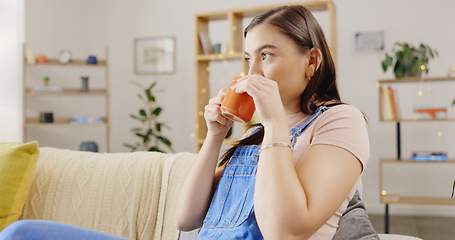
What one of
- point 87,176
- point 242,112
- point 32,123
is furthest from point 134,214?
point 32,123

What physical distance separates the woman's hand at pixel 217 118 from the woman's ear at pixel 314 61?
21 cm

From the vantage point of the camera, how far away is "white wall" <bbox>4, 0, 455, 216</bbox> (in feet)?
16.2

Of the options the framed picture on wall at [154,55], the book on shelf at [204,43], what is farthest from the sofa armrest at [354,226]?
the framed picture on wall at [154,55]

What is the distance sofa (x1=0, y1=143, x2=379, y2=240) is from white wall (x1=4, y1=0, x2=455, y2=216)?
338cm

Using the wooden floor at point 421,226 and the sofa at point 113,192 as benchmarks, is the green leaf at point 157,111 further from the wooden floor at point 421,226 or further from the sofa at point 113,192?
the sofa at point 113,192

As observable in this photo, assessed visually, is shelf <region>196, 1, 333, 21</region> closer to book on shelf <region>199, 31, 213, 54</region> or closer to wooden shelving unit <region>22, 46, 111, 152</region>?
book on shelf <region>199, 31, 213, 54</region>

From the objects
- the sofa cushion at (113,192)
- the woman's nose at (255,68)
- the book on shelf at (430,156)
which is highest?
the woman's nose at (255,68)

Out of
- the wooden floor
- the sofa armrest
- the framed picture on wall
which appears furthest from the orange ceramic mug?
the framed picture on wall

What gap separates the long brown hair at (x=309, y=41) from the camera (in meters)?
1.15

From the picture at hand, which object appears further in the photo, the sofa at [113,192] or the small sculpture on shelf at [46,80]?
the small sculpture on shelf at [46,80]

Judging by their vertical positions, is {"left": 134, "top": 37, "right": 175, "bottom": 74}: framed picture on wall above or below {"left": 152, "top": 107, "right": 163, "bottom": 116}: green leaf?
above

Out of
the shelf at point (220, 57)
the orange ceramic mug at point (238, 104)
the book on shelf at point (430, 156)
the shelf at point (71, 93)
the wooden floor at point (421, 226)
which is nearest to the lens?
the orange ceramic mug at point (238, 104)

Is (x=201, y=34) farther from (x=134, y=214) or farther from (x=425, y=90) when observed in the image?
(x=134, y=214)

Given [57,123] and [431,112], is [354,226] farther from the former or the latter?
[57,123]
